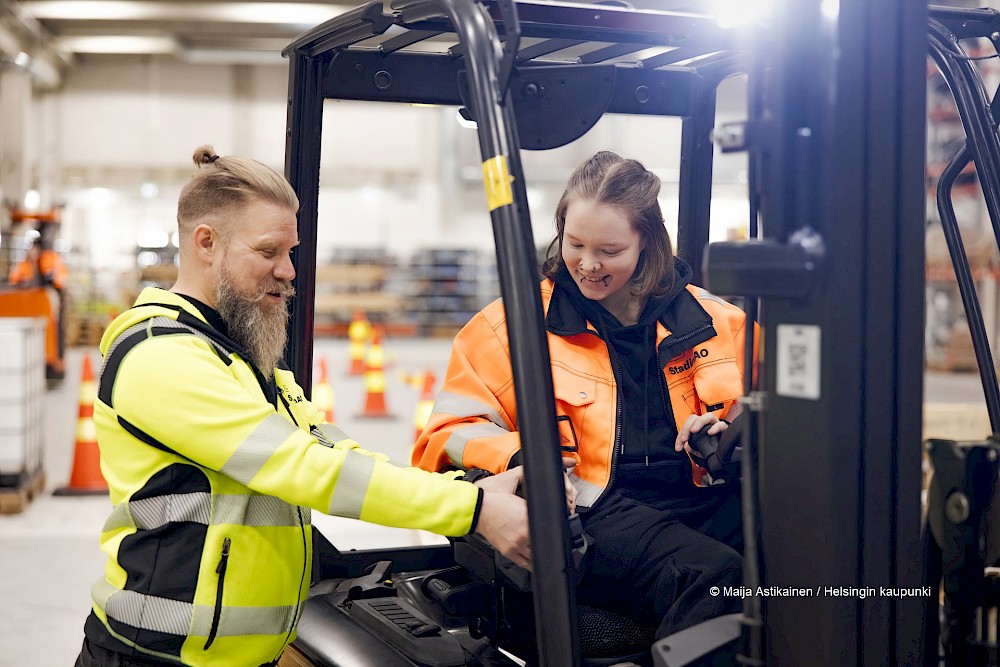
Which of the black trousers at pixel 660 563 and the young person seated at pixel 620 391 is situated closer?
the black trousers at pixel 660 563

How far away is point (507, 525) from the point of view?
6.46 ft

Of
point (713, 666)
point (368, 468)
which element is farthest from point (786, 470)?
point (368, 468)

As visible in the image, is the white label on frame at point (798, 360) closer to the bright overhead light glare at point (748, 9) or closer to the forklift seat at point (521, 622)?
the bright overhead light glare at point (748, 9)

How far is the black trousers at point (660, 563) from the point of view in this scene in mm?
2279

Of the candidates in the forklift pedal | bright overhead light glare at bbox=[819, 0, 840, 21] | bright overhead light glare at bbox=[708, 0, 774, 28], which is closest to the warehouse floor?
the forklift pedal

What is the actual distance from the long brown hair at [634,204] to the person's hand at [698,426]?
0.42 metres

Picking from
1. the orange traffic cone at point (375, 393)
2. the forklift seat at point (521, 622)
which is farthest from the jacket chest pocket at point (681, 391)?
the orange traffic cone at point (375, 393)

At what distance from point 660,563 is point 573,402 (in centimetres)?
44

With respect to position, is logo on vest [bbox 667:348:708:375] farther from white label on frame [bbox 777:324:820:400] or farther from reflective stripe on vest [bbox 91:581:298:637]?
reflective stripe on vest [bbox 91:581:298:637]

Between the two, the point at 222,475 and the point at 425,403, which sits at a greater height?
the point at 222,475

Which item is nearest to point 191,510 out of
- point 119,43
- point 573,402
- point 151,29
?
point 573,402

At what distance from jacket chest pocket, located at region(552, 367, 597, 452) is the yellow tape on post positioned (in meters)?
0.77

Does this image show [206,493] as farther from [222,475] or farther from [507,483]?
[507,483]

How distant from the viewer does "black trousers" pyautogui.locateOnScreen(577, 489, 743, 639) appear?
2.28m
